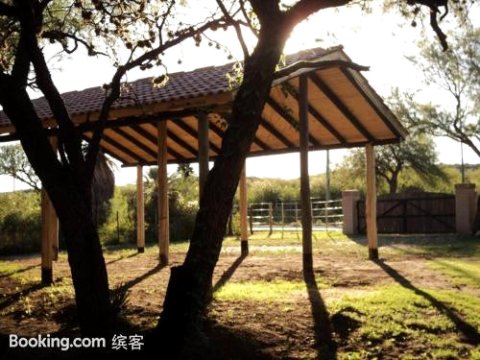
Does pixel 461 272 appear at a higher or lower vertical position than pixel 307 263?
lower

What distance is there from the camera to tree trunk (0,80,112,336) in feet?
16.5

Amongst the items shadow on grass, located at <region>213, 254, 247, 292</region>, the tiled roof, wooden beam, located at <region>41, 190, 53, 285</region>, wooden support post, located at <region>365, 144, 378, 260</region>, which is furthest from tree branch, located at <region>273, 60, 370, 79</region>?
wooden support post, located at <region>365, 144, 378, 260</region>

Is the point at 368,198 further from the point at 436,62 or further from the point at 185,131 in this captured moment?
the point at 436,62

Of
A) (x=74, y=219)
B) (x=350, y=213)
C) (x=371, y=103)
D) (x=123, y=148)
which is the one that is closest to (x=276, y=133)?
(x=371, y=103)

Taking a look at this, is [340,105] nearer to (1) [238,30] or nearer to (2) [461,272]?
(2) [461,272]

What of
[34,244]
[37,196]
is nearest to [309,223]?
[34,244]

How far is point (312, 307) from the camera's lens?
24.0 ft

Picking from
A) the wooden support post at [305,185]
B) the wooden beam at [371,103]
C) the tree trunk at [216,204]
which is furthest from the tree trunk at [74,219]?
the wooden beam at [371,103]

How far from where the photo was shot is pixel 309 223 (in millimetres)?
10305

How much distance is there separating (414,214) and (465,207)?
3089 mm

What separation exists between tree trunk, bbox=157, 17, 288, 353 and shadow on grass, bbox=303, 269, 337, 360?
183cm

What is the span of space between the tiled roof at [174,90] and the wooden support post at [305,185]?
82cm

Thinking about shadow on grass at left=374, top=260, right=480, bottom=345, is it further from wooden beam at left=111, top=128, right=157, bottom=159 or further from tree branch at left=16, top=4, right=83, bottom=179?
wooden beam at left=111, top=128, right=157, bottom=159

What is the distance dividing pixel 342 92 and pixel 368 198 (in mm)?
2843
